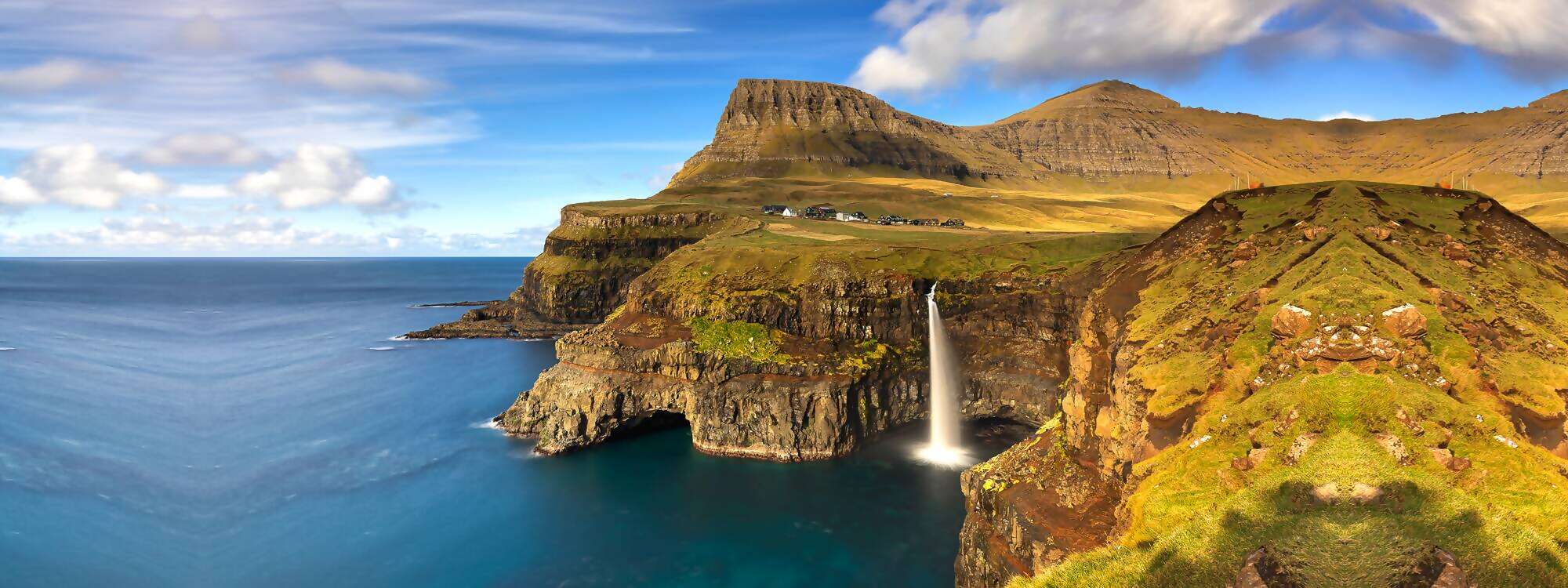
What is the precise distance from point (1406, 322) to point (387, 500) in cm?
6712

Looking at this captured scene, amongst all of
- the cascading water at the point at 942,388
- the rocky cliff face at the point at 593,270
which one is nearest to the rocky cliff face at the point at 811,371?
the cascading water at the point at 942,388

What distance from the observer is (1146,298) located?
119ft

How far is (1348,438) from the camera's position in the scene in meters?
17.8

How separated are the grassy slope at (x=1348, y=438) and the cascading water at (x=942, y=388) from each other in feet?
131

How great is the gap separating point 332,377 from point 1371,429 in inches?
4547

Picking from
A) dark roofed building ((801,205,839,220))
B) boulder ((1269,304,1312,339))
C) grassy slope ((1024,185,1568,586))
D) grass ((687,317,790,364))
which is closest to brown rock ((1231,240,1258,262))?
grassy slope ((1024,185,1568,586))

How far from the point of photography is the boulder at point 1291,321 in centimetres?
2286

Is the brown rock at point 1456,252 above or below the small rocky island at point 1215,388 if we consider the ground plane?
above

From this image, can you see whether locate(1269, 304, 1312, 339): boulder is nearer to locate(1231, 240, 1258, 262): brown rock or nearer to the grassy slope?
the grassy slope

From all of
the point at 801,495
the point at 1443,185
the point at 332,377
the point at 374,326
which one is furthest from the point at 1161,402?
the point at 374,326

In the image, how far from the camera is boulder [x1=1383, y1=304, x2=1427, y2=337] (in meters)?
21.4

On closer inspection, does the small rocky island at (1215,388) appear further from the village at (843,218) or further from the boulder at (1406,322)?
the village at (843,218)

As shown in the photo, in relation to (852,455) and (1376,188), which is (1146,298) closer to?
(1376,188)

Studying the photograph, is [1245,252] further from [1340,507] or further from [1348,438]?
[1340,507]
